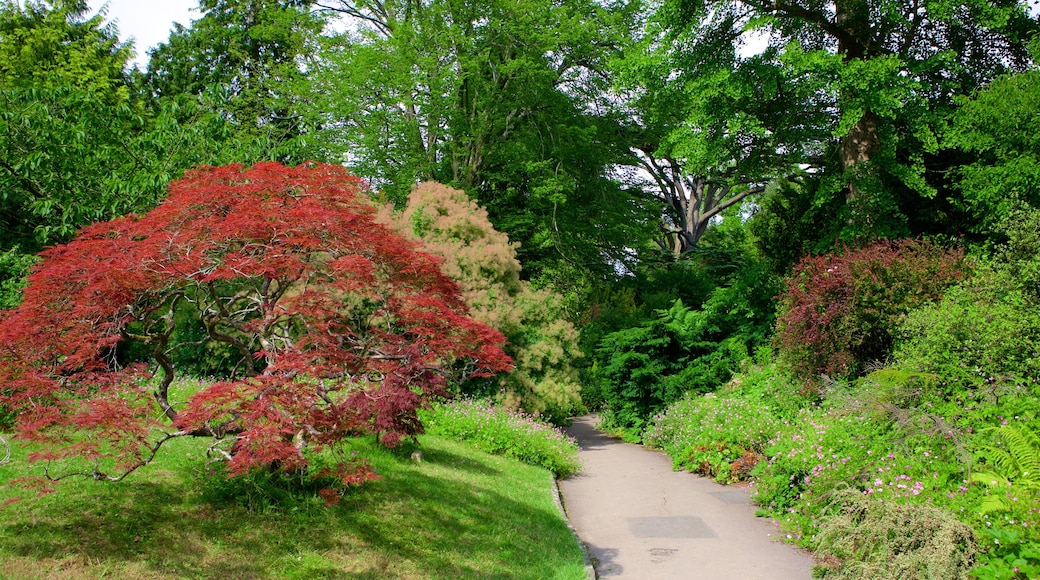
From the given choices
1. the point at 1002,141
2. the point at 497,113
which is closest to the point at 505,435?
the point at 1002,141

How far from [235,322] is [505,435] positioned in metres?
7.36

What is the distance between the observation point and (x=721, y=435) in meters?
12.8

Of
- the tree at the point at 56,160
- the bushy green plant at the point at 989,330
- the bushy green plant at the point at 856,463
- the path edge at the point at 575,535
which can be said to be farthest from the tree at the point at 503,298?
the bushy green plant at the point at 989,330

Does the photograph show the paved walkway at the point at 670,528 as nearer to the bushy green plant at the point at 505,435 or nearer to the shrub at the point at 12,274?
the bushy green plant at the point at 505,435

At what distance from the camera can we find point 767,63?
15250 mm

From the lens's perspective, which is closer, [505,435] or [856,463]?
[856,463]

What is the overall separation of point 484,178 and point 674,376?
954 cm

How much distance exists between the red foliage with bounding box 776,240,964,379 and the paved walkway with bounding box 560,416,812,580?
2913 millimetres

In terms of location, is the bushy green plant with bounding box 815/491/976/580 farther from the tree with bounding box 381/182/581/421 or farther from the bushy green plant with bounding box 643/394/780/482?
the tree with bounding box 381/182/581/421

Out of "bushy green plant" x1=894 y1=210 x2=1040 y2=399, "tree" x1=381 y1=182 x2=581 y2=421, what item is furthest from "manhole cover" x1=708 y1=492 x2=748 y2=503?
"tree" x1=381 y1=182 x2=581 y2=421

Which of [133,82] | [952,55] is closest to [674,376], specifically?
[952,55]

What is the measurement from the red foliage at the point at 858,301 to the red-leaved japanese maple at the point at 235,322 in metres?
7.31

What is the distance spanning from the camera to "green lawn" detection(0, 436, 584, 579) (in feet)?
18.1

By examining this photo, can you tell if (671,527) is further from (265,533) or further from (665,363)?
(665,363)
